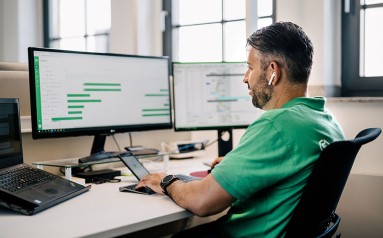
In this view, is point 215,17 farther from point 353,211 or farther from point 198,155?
point 353,211

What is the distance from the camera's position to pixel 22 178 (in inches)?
53.1

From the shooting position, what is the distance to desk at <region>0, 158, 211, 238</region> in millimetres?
1082

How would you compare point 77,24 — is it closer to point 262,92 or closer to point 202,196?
point 262,92

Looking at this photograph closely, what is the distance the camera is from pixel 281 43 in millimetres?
1316

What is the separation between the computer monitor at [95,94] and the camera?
163 cm

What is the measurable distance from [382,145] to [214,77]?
851 mm

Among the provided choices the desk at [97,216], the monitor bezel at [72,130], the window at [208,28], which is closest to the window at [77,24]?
the window at [208,28]

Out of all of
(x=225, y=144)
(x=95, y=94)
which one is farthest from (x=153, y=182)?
(x=225, y=144)

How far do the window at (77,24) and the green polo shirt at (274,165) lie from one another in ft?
9.59

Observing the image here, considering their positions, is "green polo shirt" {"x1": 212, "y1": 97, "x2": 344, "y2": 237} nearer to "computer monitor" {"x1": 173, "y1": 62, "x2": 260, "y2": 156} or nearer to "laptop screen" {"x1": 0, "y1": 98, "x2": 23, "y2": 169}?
"laptop screen" {"x1": 0, "y1": 98, "x2": 23, "y2": 169}

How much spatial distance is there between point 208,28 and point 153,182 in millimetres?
1802

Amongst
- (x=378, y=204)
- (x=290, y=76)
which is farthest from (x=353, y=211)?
(x=290, y=76)

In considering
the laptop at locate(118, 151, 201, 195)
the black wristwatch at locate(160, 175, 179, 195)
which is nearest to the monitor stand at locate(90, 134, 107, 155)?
the laptop at locate(118, 151, 201, 195)

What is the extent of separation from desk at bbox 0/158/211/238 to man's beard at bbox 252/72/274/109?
0.43m
